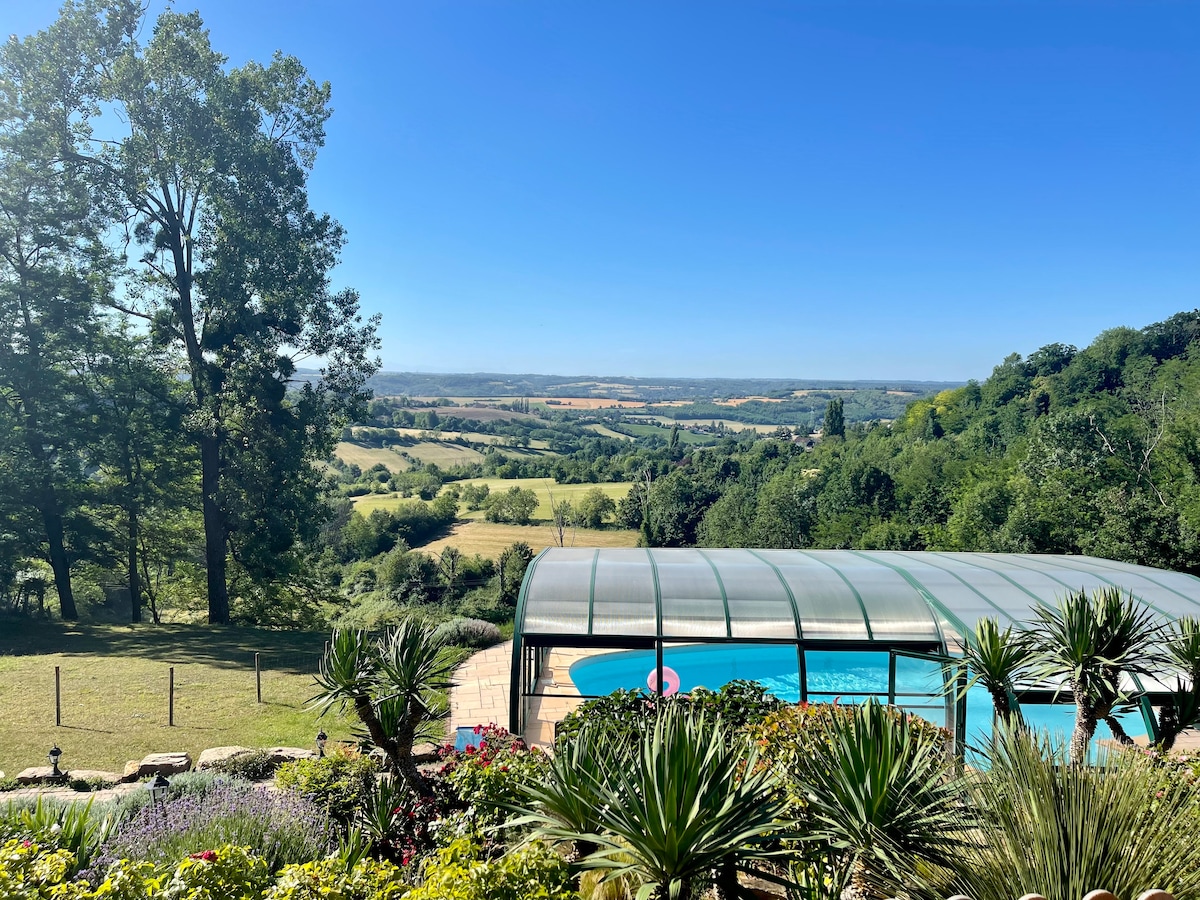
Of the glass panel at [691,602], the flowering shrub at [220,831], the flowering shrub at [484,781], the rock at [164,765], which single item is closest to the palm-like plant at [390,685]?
the flowering shrub at [484,781]

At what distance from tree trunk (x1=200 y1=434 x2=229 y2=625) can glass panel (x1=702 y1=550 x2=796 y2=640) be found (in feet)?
46.1

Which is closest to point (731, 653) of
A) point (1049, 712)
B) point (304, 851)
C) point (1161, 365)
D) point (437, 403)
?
point (1049, 712)

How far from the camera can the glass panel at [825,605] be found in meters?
9.34

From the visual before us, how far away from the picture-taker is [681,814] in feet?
11.6

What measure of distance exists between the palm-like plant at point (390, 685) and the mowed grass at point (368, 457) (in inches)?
2490

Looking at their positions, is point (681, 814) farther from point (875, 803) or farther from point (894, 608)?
point (894, 608)

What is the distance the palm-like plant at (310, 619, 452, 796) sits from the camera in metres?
6.21

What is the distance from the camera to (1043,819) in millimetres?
3121

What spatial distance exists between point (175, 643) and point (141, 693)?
414cm

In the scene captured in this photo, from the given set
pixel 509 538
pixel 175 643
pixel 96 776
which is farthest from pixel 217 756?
pixel 509 538

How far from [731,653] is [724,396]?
161 m

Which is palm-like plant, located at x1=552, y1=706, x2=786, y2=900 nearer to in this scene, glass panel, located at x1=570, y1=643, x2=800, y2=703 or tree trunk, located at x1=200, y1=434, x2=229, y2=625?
glass panel, located at x1=570, y1=643, x2=800, y2=703

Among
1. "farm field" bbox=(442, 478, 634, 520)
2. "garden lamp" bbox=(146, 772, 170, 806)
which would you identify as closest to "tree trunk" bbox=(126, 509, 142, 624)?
"garden lamp" bbox=(146, 772, 170, 806)

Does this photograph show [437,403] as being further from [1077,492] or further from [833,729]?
[833,729]
